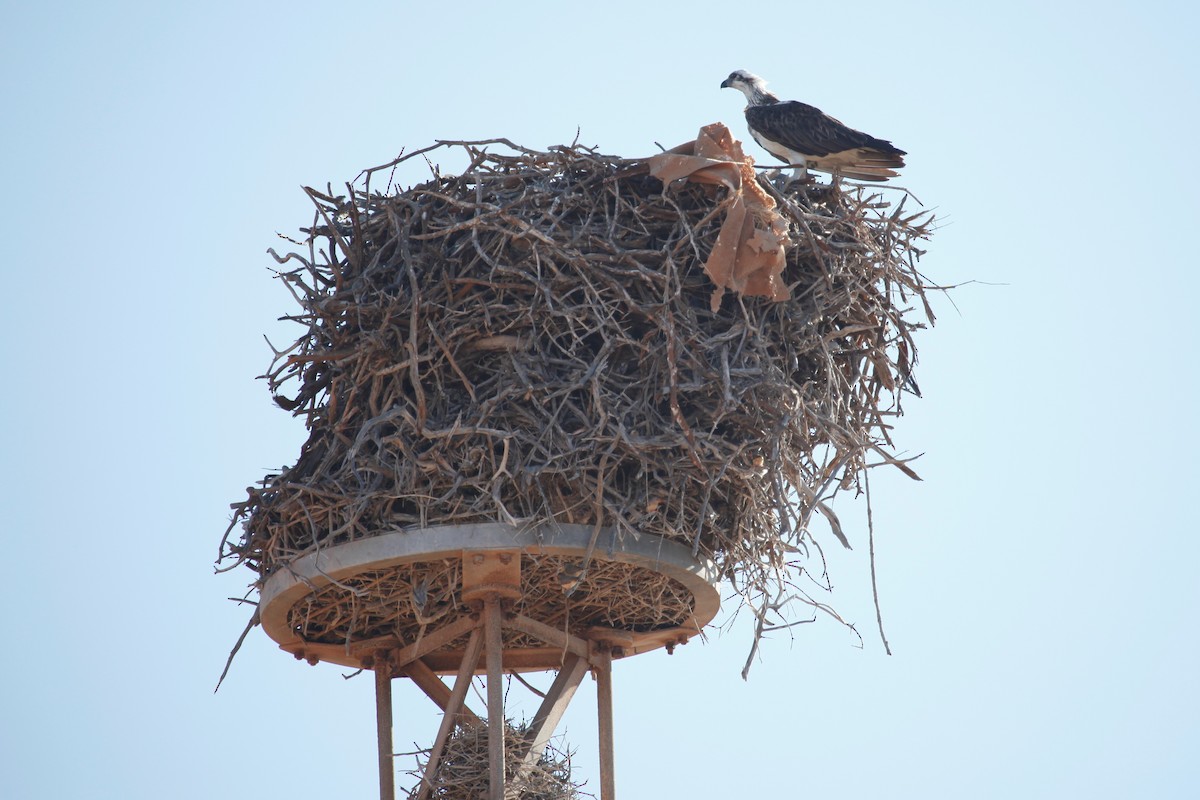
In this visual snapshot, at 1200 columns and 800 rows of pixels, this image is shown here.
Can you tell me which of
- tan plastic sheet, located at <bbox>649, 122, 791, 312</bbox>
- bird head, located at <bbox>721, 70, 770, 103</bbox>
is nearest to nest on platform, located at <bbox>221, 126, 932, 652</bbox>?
tan plastic sheet, located at <bbox>649, 122, 791, 312</bbox>

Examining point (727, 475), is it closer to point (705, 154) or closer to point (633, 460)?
point (633, 460)

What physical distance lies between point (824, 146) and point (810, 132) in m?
0.17

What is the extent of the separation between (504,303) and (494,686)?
2080 mm

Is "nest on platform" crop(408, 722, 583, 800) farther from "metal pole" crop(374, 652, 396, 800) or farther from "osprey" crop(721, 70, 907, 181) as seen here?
"osprey" crop(721, 70, 907, 181)

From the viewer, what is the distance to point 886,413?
10.8 meters

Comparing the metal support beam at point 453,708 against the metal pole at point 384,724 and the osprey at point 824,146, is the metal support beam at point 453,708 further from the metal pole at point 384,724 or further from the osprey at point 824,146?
the osprey at point 824,146

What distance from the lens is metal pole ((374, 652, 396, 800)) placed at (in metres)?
10.4

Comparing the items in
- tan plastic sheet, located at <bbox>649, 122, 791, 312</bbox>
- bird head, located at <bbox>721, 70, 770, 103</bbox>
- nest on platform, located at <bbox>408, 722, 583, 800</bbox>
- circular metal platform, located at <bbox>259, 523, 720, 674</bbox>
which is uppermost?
bird head, located at <bbox>721, 70, 770, 103</bbox>

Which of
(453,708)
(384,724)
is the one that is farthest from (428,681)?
(453,708)

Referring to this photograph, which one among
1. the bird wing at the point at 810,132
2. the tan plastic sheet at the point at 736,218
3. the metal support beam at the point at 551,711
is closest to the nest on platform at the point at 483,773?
the metal support beam at the point at 551,711

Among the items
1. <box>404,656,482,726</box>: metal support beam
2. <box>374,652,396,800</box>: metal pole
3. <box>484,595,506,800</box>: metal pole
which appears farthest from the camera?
<box>404,656,482,726</box>: metal support beam

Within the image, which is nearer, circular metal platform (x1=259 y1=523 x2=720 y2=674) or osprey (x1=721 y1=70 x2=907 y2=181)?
circular metal platform (x1=259 y1=523 x2=720 y2=674)

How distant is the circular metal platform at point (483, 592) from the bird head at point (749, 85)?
13.7 ft

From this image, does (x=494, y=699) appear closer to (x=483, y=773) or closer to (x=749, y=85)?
(x=483, y=773)
